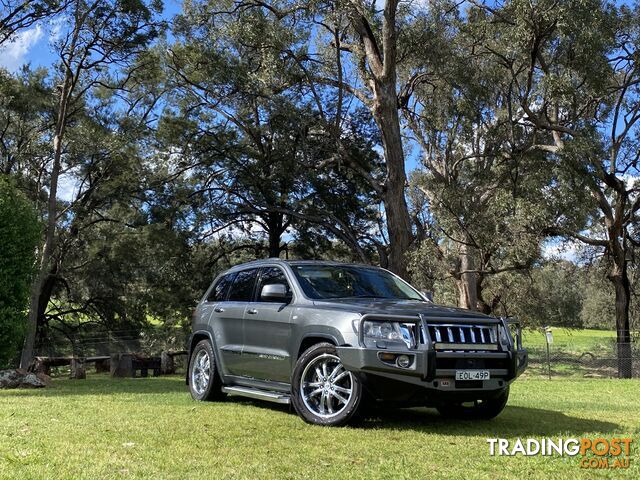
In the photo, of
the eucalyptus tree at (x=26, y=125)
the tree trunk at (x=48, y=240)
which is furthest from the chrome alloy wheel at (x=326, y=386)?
the eucalyptus tree at (x=26, y=125)

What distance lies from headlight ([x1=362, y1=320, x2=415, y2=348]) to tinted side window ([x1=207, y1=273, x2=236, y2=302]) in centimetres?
334

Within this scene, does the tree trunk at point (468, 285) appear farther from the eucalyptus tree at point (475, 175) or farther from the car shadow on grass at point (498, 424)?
the car shadow on grass at point (498, 424)

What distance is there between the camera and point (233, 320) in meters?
8.52

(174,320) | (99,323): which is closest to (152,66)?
(174,320)

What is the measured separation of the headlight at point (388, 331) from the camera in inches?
253

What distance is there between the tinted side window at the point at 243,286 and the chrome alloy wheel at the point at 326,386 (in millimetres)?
1988

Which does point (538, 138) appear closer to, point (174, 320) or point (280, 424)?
point (174, 320)

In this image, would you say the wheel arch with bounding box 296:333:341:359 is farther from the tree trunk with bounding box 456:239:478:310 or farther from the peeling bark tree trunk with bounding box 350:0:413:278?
the tree trunk with bounding box 456:239:478:310

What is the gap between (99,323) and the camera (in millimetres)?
33969

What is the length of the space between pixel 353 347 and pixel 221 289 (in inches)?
141

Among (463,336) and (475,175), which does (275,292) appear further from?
(475,175)

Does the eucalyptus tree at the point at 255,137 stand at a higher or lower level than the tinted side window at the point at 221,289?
higher

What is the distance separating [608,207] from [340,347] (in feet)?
70.1

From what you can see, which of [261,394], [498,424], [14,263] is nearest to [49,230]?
[14,263]
